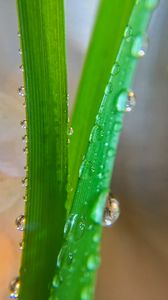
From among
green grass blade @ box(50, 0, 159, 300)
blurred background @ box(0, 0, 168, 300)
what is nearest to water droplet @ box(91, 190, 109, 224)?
green grass blade @ box(50, 0, 159, 300)

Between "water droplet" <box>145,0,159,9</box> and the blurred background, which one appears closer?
"water droplet" <box>145,0,159,9</box>

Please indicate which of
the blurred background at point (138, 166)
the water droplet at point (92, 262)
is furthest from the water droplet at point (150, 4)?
the blurred background at point (138, 166)

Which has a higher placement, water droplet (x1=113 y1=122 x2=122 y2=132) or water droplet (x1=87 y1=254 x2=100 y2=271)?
water droplet (x1=113 y1=122 x2=122 y2=132)

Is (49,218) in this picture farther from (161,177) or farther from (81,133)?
(161,177)

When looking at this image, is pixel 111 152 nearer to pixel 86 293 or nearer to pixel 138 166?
pixel 86 293

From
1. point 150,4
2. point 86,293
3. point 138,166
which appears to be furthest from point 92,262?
point 138,166

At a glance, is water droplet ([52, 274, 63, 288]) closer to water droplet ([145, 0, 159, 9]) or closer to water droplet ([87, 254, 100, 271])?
water droplet ([87, 254, 100, 271])

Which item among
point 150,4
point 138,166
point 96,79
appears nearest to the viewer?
point 150,4
